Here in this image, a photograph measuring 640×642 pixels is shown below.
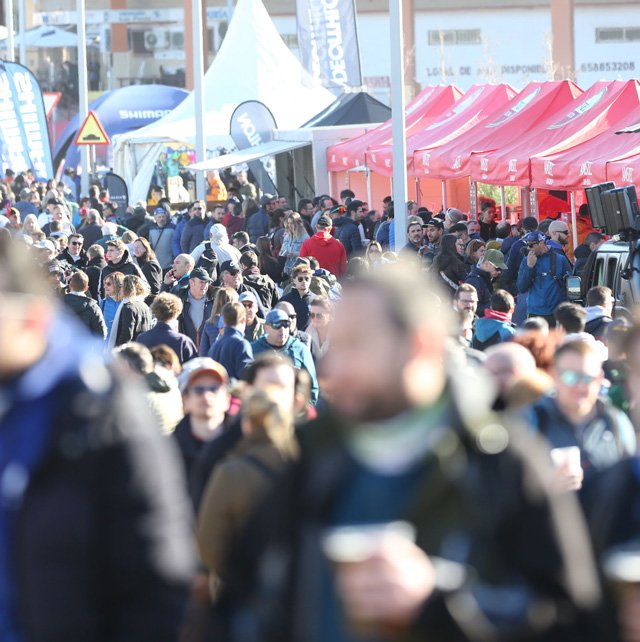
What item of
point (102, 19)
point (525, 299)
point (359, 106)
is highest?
point (102, 19)

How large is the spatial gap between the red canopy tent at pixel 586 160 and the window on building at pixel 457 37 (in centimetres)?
4754

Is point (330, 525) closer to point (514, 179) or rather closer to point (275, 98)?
point (514, 179)

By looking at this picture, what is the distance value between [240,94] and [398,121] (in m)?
17.0

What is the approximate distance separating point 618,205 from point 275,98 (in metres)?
21.0

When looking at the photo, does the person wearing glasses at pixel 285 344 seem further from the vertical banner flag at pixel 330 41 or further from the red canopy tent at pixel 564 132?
the vertical banner flag at pixel 330 41

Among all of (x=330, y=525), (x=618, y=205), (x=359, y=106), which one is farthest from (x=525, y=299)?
(x=359, y=106)

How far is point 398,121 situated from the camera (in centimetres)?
1656

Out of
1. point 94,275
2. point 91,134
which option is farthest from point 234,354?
point 91,134

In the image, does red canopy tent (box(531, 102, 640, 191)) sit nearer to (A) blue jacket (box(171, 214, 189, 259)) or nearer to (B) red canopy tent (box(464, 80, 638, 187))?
(B) red canopy tent (box(464, 80, 638, 187))

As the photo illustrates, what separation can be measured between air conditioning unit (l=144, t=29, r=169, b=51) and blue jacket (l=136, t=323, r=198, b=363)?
71261 millimetres

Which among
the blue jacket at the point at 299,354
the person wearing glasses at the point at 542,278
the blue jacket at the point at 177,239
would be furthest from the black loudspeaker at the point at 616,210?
the blue jacket at the point at 177,239

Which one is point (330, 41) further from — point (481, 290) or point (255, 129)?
point (481, 290)

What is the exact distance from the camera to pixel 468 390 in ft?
8.35

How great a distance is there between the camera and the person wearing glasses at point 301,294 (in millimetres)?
11672
